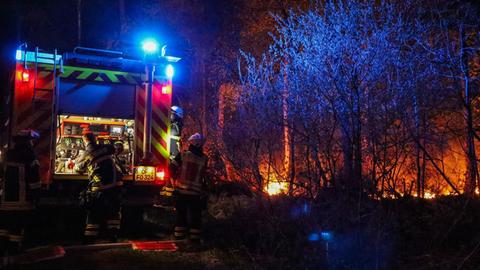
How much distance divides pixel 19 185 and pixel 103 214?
1111 mm

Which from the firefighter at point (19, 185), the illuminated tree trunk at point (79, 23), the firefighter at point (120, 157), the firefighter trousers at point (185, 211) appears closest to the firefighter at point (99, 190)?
the firefighter at point (120, 157)

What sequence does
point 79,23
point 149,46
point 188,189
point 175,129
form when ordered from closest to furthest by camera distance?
point 188,189 → point 149,46 → point 175,129 → point 79,23

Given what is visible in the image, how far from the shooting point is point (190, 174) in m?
6.46

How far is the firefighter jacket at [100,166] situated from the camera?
623cm

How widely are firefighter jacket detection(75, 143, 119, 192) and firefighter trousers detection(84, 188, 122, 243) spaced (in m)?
0.09

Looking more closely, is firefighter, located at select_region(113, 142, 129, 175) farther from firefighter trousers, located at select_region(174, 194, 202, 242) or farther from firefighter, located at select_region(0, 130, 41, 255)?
firefighter, located at select_region(0, 130, 41, 255)

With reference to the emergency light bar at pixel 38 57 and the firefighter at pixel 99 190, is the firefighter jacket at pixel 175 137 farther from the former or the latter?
the emergency light bar at pixel 38 57

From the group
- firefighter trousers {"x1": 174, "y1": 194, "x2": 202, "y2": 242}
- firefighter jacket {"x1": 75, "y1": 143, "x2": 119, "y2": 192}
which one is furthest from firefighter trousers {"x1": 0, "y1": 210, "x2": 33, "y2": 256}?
firefighter trousers {"x1": 174, "y1": 194, "x2": 202, "y2": 242}

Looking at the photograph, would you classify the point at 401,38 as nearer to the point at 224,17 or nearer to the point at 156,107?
the point at 156,107

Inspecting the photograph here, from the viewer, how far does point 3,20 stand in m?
19.5

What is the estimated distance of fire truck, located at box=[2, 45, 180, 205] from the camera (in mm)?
6332

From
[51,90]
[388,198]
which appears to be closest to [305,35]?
[388,198]

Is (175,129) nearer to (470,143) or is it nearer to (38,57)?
(38,57)

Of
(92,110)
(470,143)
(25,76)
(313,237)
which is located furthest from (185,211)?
(470,143)
